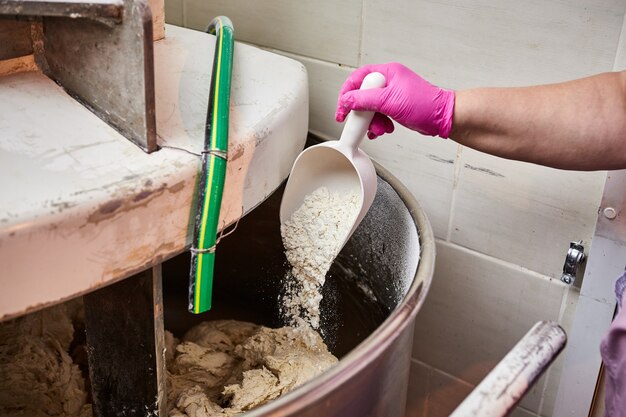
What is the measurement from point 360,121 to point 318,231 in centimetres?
18

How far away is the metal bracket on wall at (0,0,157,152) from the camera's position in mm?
675

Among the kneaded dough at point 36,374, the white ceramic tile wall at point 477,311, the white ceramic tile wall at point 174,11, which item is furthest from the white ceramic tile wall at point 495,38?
the kneaded dough at point 36,374

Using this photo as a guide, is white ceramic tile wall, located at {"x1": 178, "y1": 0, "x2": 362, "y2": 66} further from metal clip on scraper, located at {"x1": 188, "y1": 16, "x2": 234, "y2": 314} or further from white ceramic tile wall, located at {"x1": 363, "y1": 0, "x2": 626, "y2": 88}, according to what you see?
metal clip on scraper, located at {"x1": 188, "y1": 16, "x2": 234, "y2": 314}

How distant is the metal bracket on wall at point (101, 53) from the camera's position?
0.67 meters

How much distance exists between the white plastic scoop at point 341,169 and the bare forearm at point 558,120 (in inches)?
5.2

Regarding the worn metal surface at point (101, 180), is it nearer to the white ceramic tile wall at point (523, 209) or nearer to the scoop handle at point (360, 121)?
the scoop handle at point (360, 121)

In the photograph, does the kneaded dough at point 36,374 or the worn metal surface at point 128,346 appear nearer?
the worn metal surface at point 128,346

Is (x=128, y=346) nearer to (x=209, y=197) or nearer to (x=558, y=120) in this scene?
(x=209, y=197)

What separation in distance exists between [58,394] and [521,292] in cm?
82

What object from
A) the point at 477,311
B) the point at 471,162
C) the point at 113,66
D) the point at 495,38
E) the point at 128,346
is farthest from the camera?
the point at 477,311

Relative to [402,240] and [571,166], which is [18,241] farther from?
[571,166]

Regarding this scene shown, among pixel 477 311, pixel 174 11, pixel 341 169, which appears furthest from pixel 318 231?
pixel 174 11

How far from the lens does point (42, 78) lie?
0.80 meters

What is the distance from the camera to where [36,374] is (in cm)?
111
